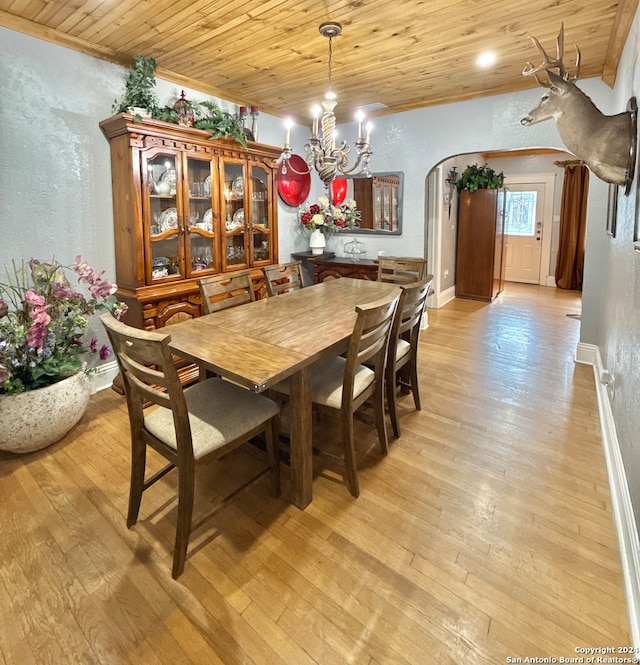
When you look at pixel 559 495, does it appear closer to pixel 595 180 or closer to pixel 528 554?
pixel 528 554

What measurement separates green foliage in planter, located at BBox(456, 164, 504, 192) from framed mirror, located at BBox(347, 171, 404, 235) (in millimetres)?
2147

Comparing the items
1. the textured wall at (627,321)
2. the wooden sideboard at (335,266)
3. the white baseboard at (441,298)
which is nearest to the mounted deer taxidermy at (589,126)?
the textured wall at (627,321)

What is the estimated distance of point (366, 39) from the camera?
2729 millimetres

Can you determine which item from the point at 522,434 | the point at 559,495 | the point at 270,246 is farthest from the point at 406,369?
the point at 270,246

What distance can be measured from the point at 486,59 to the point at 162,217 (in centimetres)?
274

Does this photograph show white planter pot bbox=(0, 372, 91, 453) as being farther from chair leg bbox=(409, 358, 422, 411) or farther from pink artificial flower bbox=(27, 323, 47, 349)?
chair leg bbox=(409, 358, 422, 411)

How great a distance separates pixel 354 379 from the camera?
201cm

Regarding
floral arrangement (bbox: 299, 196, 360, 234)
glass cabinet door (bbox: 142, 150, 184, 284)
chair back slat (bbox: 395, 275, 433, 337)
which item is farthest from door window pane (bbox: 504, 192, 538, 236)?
glass cabinet door (bbox: 142, 150, 184, 284)

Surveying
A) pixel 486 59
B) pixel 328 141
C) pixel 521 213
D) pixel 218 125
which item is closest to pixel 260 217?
pixel 218 125

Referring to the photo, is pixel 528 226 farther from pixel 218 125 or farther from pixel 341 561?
pixel 341 561

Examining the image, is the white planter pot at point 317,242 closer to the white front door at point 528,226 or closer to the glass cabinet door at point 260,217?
the glass cabinet door at point 260,217

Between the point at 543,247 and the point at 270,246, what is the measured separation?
607 cm

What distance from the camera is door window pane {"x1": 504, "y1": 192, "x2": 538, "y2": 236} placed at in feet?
25.6

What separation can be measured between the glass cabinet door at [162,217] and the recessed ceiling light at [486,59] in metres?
2.40
